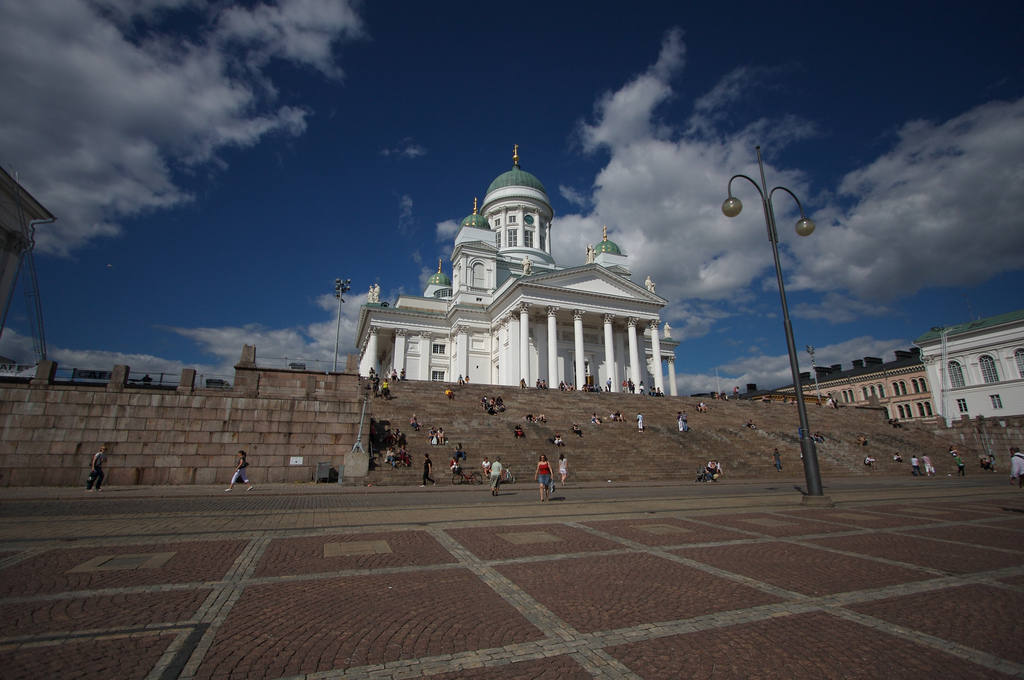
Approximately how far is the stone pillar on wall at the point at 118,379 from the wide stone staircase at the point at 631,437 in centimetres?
996

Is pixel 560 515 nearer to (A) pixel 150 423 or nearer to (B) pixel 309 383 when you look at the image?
(B) pixel 309 383

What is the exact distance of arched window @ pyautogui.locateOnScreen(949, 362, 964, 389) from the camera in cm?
5303

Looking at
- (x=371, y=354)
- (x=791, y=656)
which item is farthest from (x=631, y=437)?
(x=371, y=354)

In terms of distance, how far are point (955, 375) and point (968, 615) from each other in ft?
218

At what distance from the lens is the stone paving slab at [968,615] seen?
4.05 m

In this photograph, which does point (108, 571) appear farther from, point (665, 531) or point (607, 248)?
point (607, 248)

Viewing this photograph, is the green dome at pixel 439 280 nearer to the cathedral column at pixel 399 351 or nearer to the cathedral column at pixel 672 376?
the cathedral column at pixel 399 351

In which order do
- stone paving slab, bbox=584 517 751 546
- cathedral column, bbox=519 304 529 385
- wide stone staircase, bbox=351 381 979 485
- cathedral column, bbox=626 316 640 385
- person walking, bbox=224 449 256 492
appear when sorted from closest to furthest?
1. stone paving slab, bbox=584 517 751 546
2. person walking, bbox=224 449 256 492
3. wide stone staircase, bbox=351 381 979 485
4. cathedral column, bbox=519 304 529 385
5. cathedral column, bbox=626 316 640 385

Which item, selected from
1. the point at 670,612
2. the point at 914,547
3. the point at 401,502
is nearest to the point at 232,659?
the point at 670,612

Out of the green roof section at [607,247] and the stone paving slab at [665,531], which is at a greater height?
the green roof section at [607,247]

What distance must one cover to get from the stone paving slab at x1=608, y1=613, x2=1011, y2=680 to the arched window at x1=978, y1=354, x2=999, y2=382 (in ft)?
216

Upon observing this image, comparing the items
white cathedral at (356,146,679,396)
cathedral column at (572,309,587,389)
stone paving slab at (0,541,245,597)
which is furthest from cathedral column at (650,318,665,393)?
stone paving slab at (0,541,245,597)

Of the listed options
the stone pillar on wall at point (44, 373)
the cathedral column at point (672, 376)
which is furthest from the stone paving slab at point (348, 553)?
the cathedral column at point (672, 376)

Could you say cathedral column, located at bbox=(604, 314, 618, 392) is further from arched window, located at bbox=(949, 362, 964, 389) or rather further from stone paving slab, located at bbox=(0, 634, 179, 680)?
stone paving slab, located at bbox=(0, 634, 179, 680)
